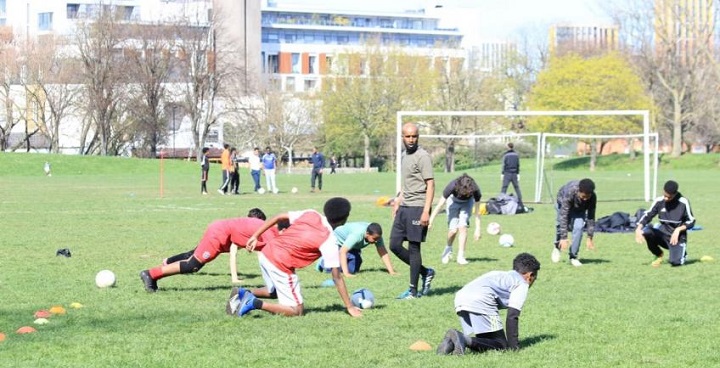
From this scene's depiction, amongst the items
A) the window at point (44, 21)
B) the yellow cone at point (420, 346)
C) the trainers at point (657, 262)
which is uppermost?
the window at point (44, 21)

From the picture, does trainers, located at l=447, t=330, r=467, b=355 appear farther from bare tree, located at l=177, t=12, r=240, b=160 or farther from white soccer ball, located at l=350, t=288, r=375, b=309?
bare tree, located at l=177, t=12, r=240, b=160

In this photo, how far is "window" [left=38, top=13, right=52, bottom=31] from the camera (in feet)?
403

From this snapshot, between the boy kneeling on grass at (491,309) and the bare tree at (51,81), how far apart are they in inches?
3083

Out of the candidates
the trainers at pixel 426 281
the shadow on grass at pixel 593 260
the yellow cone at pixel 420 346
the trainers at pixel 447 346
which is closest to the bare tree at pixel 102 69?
the shadow on grass at pixel 593 260

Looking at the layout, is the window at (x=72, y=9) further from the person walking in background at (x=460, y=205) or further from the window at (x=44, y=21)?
the person walking in background at (x=460, y=205)

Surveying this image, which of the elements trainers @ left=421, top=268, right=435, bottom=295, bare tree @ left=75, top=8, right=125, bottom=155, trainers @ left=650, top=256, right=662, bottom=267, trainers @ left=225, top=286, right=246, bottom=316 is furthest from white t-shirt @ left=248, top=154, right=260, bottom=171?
bare tree @ left=75, top=8, right=125, bottom=155

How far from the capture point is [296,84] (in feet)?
493

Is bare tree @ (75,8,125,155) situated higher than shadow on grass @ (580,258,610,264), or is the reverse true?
bare tree @ (75,8,125,155)

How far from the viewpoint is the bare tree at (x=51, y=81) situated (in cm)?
8525

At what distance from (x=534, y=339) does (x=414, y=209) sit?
333 cm

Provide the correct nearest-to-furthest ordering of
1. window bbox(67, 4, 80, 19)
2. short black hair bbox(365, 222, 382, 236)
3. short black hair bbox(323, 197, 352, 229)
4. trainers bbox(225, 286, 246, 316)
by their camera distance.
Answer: short black hair bbox(323, 197, 352, 229)
trainers bbox(225, 286, 246, 316)
short black hair bbox(365, 222, 382, 236)
window bbox(67, 4, 80, 19)

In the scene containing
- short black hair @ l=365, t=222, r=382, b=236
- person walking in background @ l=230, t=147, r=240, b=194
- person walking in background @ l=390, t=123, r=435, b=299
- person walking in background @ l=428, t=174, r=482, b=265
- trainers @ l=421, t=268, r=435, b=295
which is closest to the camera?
person walking in background @ l=390, t=123, r=435, b=299

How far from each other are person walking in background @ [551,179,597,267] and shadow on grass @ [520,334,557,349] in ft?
19.8

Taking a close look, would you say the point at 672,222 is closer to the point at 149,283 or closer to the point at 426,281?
the point at 426,281
